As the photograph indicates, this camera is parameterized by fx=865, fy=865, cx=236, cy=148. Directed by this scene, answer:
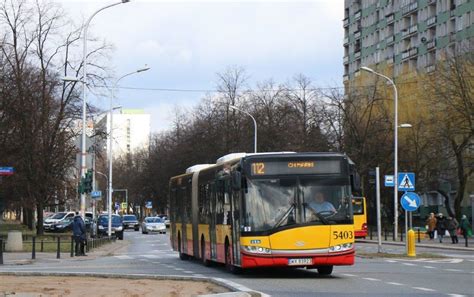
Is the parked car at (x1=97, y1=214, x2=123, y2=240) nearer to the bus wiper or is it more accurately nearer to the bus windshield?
the bus windshield

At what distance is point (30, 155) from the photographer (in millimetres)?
55750

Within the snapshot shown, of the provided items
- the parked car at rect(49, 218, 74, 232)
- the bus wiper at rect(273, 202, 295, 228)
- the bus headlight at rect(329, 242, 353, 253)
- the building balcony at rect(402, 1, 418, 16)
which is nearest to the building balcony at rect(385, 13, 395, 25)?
the building balcony at rect(402, 1, 418, 16)

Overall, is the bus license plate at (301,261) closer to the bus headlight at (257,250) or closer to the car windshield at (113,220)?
the bus headlight at (257,250)

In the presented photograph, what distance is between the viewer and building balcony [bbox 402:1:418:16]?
96.3 m

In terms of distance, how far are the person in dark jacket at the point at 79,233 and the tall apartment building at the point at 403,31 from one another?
50278mm

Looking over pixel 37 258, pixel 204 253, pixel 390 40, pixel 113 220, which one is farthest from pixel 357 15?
pixel 204 253

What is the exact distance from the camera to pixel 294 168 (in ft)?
67.2

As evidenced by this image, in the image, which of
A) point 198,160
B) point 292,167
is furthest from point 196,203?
point 198,160

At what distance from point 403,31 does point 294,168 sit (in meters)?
82.1

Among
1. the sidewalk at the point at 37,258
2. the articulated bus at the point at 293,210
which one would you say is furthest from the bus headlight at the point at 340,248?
the sidewalk at the point at 37,258

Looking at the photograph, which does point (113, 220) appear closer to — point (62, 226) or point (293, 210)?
point (62, 226)

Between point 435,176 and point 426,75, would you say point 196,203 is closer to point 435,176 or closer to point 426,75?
point 426,75

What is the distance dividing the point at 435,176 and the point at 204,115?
1026 inches

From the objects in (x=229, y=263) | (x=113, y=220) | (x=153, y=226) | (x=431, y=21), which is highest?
(x=431, y=21)
